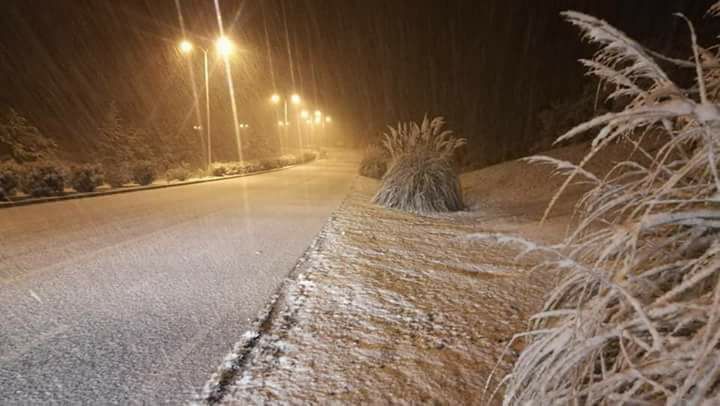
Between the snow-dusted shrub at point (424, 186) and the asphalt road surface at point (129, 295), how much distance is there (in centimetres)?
251

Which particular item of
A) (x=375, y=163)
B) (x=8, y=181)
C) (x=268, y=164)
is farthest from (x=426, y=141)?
(x=268, y=164)

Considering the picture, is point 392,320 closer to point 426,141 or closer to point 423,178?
point 423,178

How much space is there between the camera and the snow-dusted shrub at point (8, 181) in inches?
362

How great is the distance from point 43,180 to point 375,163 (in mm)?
12440

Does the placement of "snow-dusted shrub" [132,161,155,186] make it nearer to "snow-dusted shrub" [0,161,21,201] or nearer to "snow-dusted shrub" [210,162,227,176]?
"snow-dusted shrub" [0,161,21,201]

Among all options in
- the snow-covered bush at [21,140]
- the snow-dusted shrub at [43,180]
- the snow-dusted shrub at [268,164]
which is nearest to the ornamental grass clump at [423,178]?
the snow-dusted shrub at [43,180]

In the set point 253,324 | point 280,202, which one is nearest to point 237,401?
point 253,324

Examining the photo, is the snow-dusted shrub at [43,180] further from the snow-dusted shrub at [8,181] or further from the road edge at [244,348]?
the road edge at [244,348]

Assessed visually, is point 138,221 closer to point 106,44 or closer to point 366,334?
point 366,334

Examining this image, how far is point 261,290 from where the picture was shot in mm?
4004

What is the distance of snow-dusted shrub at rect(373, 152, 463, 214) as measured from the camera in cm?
914

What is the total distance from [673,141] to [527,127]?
23.1 meters

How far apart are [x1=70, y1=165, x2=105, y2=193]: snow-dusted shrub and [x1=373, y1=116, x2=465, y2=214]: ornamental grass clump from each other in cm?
838

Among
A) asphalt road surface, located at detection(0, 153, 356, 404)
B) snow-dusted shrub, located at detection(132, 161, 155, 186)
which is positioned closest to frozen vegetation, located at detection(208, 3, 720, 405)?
asphalt road surface, located at detection(0, 153, 356, 404)
